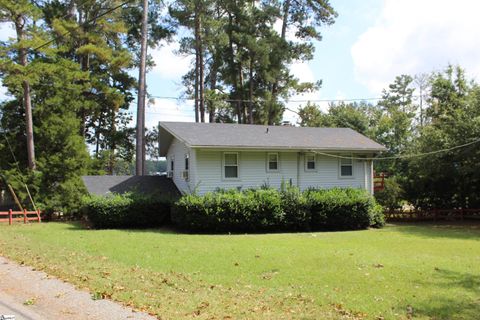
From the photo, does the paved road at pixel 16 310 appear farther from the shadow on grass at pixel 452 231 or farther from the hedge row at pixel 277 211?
the shadow on grass at pixel 452 231

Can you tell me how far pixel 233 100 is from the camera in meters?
39.3

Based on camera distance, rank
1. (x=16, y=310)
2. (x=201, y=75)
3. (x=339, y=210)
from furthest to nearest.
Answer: (x=201, y=75) → (x=339, y=210) → (x=16, y=310)

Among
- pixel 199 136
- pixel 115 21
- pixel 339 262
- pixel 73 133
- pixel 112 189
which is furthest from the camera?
pixel 115 21

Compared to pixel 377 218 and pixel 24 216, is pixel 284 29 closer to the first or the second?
pixel 377 218

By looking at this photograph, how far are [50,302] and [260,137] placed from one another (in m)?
16.9

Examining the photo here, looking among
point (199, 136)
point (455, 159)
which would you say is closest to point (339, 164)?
point (455, 159)

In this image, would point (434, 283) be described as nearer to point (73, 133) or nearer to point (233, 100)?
point (73, 133)

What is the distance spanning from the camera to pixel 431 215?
83.1ft

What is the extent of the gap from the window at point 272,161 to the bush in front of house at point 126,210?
5206 millimetres

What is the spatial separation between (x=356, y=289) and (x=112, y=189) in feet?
57.1

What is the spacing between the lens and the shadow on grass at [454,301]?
259 inches

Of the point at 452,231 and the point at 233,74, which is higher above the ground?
the point at 233,74

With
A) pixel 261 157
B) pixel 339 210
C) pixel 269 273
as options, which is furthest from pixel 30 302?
pixel 261 157

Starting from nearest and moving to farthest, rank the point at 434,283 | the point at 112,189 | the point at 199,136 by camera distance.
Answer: the point at 434,283 < the point at 199,136 < the point at 112,189
